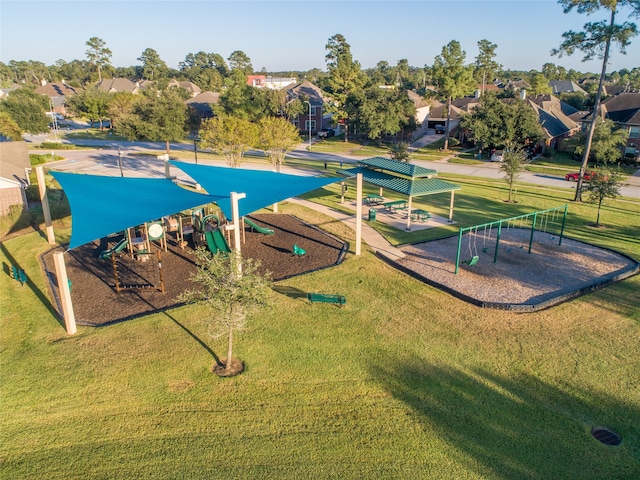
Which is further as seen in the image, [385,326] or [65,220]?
[65,220]

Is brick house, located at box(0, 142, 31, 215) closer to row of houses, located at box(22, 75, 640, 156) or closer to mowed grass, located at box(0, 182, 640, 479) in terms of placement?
mowed grass, located at box(0, 182, 640, 479)

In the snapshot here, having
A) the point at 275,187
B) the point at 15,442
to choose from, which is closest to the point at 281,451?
the point at 15,442

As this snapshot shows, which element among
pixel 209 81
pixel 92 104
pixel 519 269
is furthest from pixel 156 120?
pixel 209 81

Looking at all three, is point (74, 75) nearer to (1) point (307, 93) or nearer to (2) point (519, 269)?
(1) point (307, 93)

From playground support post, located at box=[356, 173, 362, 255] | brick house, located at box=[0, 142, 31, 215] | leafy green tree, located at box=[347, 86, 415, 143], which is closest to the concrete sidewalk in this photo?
playground support post, located at box=[356, 173, 362, 255]

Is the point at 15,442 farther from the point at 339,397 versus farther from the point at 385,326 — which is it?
the point at 385,326
